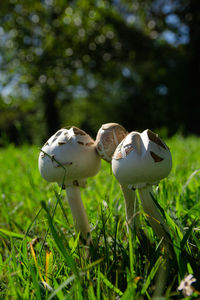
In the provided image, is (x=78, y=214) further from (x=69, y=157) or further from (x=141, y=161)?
(x=141, y=161)

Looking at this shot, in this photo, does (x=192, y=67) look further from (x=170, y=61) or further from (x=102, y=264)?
(x=102, y=264)

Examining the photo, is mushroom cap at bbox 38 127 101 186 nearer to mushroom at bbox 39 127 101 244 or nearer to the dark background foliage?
mushroom at bbox 39 127 101 244

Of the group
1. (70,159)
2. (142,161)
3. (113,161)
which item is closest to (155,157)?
(142,161)

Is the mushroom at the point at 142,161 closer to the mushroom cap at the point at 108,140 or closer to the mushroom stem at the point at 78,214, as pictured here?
the mushroom cap at the point at 108,140

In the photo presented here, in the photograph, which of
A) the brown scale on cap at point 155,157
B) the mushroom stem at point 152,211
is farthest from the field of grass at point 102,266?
the brown scale on cap at point 155,157

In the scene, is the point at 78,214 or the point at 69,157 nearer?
the point at 69,157

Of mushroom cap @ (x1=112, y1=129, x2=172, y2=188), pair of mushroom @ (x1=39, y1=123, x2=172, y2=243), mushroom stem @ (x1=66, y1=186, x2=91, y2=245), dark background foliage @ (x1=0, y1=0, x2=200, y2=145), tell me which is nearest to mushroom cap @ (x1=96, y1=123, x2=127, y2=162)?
pair of mushroom @ (x1=39, y1=123, x2=172, y2=243)

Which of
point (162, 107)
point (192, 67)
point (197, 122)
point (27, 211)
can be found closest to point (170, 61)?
point (192, 67)
